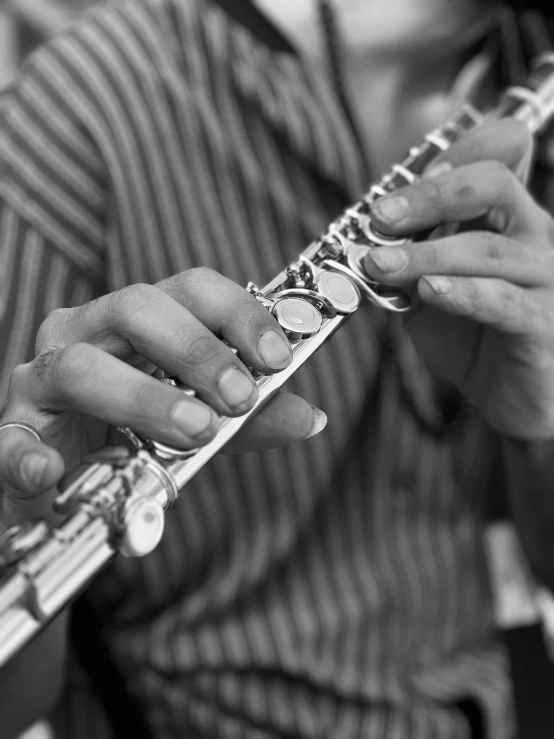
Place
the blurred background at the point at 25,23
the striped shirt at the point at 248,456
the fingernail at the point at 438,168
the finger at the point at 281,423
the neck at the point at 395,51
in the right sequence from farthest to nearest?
the blurred background at the point at 25,23 < the neck at the point at 395,51 < the striped shirt at the point at 248,456 < the fingernail at the point at 438,168 < the finger at the point at 281,423

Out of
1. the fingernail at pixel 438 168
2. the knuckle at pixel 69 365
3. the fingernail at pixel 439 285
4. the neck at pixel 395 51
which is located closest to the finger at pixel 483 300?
the fingernail at pixel 439 285

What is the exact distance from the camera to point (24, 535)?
40cm

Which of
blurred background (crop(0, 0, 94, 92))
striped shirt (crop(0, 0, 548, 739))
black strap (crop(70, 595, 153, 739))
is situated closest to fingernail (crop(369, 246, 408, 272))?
striped shirt (crop(0, 0, 548, 739))

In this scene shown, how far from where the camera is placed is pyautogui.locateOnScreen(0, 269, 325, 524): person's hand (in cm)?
41

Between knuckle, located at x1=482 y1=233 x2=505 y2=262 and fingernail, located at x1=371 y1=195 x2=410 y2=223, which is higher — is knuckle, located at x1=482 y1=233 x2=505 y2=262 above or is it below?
below

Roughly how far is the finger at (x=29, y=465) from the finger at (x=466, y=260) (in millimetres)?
248

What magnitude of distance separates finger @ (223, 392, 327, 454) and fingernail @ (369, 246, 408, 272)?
0.36ft

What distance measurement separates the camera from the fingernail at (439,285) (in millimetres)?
529

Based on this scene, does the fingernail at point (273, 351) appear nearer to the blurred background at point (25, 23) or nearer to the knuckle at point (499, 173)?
the knuckle at point (499, 173)

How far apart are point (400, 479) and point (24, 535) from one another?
22.2 inches

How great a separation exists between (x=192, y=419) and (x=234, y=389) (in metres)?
0.03

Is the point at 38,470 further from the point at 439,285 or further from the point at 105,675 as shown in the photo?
the point at 105,675

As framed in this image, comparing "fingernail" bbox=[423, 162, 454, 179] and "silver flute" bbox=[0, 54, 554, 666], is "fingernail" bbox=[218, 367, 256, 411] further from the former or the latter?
"fingernail" bbox=[423, 162, 454, 179]

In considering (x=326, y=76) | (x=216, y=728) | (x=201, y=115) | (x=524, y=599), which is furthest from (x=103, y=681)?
(x=326, y=76)
